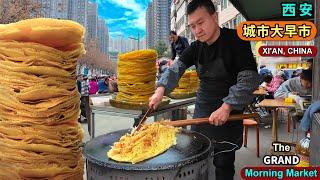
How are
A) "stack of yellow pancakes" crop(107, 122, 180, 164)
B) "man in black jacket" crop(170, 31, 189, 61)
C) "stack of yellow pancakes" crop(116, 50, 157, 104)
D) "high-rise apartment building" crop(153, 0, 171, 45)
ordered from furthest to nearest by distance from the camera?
"high-rise apartment building" crop(153, 0, 171, 45) < "man in black jacket" crop(170, 31, 189, 61) < "stack of yellow pancakes" crop(116, 50, 157, 104) < "stack of yellow pancakes" crop(107, 122, 180, 164)

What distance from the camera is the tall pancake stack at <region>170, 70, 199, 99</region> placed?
4.81m

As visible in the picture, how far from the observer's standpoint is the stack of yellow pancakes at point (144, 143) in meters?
1.73

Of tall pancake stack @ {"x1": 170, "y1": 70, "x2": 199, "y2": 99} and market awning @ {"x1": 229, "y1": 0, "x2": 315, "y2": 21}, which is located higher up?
market awning @ {"x1": 229, "y1": 0, "x2": 315, "y2": 21}

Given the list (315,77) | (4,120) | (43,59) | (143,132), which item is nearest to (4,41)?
(43,59)

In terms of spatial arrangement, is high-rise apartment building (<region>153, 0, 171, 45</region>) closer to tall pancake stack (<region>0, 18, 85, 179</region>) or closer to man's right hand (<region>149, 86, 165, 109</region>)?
man's right hand (<region>149, 86, 165, 109</region>)

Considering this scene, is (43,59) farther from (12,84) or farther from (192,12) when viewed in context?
(192,12)

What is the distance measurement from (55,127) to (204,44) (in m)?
1.60

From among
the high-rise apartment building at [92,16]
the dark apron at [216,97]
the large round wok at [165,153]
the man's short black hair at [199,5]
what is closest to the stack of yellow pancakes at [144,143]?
the large round wok at [165,153]

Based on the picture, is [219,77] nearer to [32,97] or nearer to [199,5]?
[199,5]

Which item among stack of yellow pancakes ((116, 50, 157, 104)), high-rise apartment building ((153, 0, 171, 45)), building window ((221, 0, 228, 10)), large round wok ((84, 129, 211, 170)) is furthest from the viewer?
building window ((221, 0, 228, 10))

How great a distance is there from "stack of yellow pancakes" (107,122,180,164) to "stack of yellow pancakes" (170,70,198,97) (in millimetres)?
2637

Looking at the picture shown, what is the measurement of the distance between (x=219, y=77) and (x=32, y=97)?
5.18ft

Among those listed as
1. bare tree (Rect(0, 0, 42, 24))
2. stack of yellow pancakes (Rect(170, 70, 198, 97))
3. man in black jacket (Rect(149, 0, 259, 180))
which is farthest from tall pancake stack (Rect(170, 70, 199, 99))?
bare tree (Rect(0, 0, 42, 24))

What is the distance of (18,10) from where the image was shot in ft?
43.2
